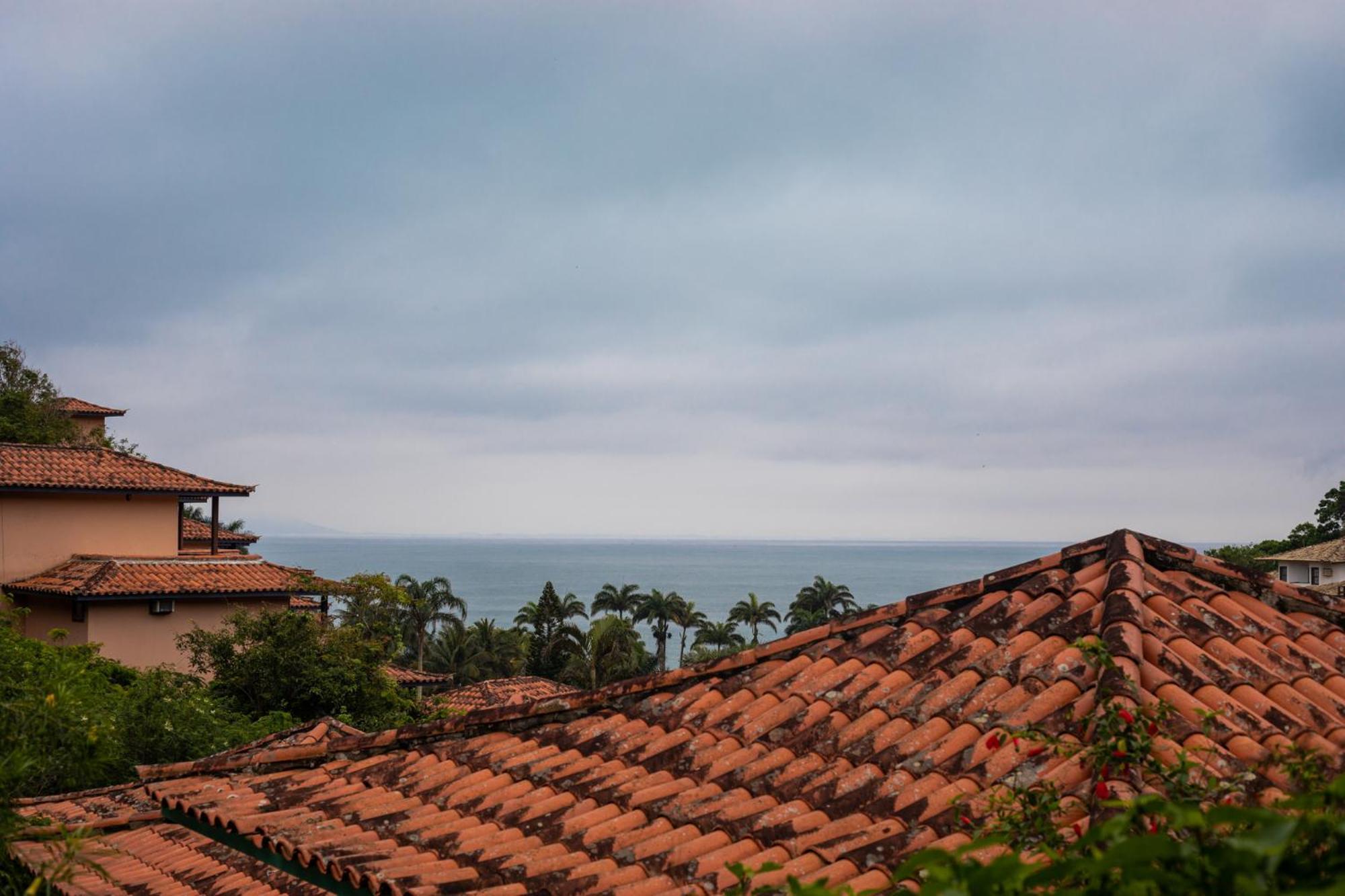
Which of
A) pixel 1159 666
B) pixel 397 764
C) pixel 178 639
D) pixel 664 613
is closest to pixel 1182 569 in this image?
pixel 1159 666

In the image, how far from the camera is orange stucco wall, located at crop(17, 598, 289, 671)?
105 feet

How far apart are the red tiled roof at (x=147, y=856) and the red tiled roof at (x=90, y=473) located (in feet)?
90.9

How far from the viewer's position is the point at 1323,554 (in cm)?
6700

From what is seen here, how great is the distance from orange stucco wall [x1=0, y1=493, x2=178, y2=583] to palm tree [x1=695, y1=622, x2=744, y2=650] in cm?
5970

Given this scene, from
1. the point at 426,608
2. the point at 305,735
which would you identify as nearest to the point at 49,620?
the point at 305,735

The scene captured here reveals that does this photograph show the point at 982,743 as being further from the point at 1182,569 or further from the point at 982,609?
the point at 1182,569

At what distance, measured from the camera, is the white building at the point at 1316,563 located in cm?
6569

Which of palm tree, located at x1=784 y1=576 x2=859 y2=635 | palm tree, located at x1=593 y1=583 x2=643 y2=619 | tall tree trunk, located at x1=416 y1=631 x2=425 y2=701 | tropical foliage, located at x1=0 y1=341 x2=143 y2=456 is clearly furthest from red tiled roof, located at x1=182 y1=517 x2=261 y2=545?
palm tree, located at x1=784 y1=576 x2=859 y2=635

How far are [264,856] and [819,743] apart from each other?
371 centimetres

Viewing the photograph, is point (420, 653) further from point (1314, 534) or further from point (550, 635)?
point (1314, 534)

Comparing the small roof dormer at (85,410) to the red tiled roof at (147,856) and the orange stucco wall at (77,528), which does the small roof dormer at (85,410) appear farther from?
the red tiled roof at (147,856)

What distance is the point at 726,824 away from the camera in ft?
19.0

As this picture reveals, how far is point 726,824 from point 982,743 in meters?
1.47

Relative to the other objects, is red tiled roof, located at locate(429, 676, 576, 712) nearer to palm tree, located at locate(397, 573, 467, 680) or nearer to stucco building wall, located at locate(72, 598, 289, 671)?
stucco building wall, located at locate(72, 598, 289, 671)
